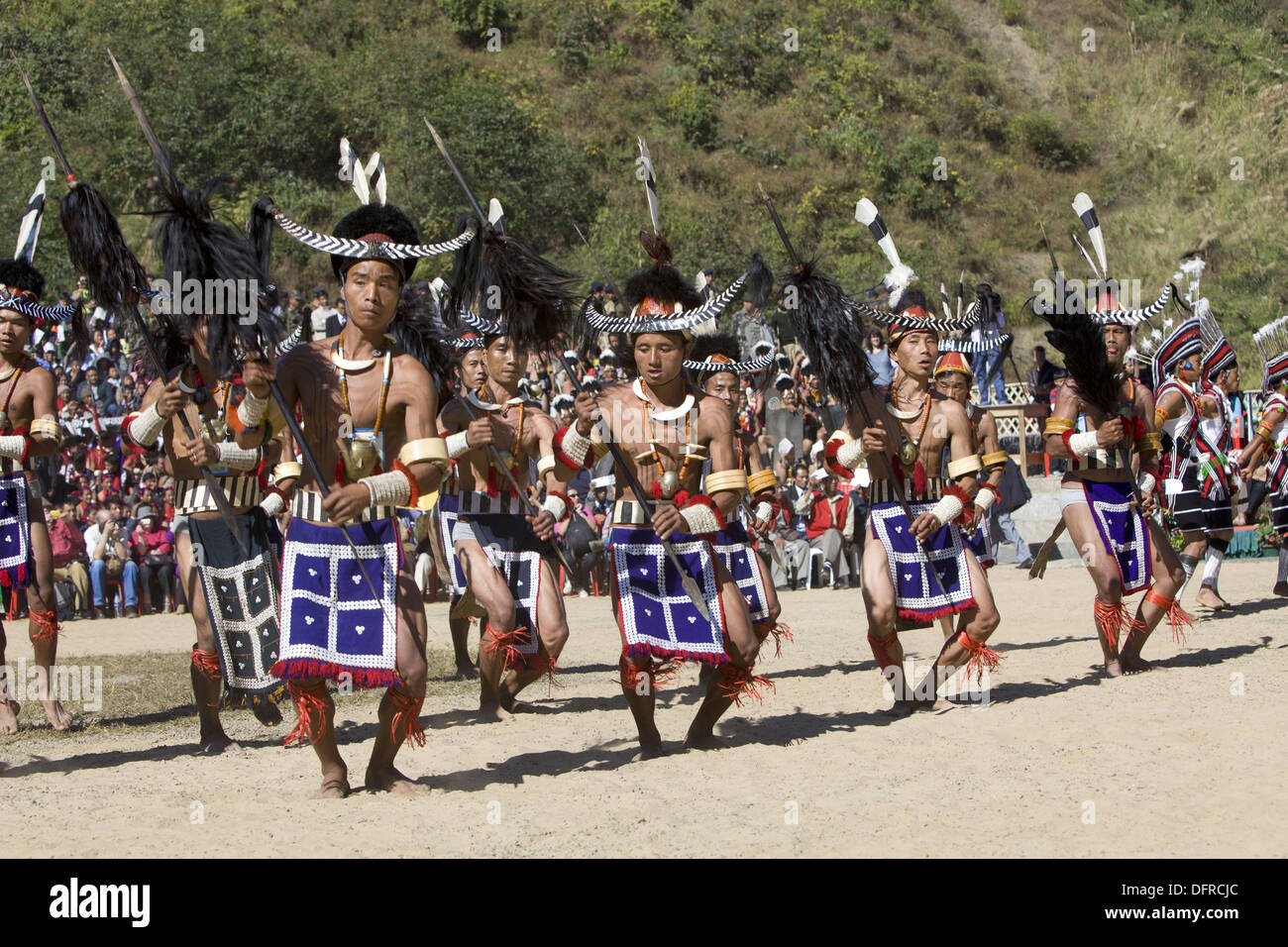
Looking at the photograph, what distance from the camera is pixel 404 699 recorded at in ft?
17.8

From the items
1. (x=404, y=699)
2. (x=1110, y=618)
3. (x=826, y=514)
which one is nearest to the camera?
(x=404, y=699)

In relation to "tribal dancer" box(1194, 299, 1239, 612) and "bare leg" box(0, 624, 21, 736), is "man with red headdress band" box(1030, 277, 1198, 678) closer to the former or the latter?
"tribal dancer" box(1194, 299, 1239, 612)

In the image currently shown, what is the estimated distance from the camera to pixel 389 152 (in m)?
34.5

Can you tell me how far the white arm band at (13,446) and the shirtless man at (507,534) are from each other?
2.14 meters

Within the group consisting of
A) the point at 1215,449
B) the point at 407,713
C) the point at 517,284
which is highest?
the point at 517,284

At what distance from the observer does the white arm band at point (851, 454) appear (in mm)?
7105

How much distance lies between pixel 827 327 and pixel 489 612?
2.35 metres

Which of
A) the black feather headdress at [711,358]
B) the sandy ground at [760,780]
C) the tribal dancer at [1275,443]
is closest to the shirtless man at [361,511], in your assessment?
the sandy ground at [760,780]

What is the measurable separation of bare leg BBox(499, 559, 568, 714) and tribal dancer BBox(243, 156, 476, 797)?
191 centimetres

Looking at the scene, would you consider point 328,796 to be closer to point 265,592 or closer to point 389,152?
point 265,592

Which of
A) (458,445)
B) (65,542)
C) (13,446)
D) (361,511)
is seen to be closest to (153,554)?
(65,542)

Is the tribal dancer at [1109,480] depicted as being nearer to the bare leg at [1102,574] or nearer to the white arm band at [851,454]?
the bare leg at [1102,574]

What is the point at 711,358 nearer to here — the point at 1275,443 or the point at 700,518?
the point at 700,518

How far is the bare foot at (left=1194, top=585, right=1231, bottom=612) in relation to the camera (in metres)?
11.0
